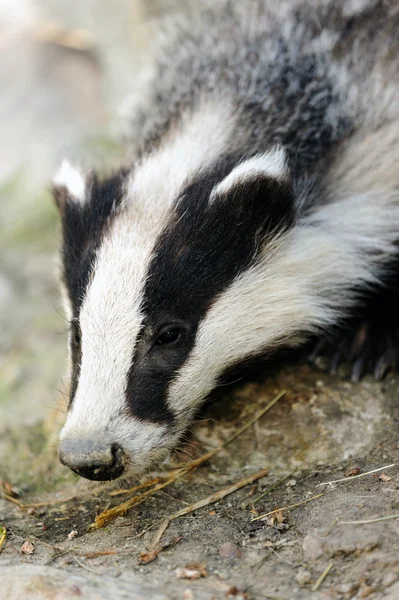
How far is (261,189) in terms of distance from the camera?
114 inches

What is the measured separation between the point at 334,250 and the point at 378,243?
8.2 inches

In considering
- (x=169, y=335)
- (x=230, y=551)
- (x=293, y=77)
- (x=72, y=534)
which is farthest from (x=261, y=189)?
(x=72, y=534)

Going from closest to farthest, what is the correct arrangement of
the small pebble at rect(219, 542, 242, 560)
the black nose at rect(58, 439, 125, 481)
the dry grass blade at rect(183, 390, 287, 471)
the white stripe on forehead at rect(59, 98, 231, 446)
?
the small pebble at rect(219, 542, 242, 560) < the black nose at rect(58, 439, 125, 481) < the white stripe on forehead at rect(59, 98, 231, 446) < the dry grass blade at rect(183, 390, 287, 471)

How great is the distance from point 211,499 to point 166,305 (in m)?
0.79

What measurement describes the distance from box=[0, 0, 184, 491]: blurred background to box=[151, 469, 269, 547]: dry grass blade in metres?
0.81

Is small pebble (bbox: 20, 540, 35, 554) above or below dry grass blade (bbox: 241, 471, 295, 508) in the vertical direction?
below

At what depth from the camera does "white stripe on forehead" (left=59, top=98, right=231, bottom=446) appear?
9.00 feet

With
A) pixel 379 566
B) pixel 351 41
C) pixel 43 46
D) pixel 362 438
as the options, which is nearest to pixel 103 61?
pixel 43 46

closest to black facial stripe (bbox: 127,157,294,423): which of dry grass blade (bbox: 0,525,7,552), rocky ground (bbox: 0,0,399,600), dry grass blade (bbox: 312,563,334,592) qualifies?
rocky ground (bbox: 0,0,399,600)

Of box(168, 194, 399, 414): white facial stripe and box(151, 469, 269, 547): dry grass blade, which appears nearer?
box(151, 469, 269, 547): dry grass blade

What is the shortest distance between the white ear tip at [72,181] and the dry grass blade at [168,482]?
1.25 metres

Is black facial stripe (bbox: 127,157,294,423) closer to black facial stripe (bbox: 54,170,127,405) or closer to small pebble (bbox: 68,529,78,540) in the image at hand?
black facial stripe (bbox: 54,170,127,405)

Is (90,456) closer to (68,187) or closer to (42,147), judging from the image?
(68,187)

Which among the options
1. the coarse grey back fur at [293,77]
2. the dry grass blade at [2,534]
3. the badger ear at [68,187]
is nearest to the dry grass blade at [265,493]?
the dry grass blade at [2,534]
